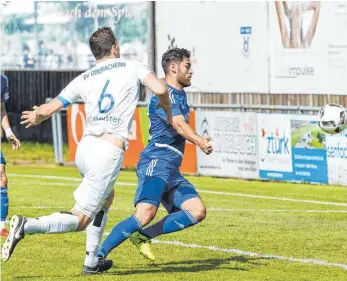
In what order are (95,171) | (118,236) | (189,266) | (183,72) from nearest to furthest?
(95,171), (118,236), (183,72), (189,266)

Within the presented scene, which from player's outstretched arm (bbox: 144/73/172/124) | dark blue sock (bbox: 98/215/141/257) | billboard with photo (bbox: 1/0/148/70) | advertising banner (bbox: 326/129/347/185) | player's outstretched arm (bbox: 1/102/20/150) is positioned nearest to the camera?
player's outstretched arm (bbox: 144/73/172/124)

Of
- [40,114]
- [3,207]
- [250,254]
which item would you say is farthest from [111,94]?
[3,207]

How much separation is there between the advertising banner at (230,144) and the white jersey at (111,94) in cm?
1225

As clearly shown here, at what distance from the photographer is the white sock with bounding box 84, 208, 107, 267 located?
10797mm

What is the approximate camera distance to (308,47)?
24250 mm

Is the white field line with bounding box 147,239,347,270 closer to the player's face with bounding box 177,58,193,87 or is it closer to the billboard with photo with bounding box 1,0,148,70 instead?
the player's face with bounding box 177,58,193,87

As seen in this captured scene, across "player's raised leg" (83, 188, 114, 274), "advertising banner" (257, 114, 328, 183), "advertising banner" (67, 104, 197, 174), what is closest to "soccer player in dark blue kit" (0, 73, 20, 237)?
"player's raised leg" (83, 188, 114, 274)

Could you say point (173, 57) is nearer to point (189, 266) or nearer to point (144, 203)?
point (144, 203)

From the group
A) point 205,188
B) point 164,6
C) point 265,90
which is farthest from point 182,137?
point 164,6

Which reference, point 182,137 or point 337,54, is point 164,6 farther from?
point 182,137

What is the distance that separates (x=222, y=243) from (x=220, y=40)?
45.2ft

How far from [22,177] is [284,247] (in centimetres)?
1113

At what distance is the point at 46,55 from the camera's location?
100ft

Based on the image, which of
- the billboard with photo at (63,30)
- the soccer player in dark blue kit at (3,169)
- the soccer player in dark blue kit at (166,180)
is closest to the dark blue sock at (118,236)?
the soccer player in dark blue kit at (166,180)
